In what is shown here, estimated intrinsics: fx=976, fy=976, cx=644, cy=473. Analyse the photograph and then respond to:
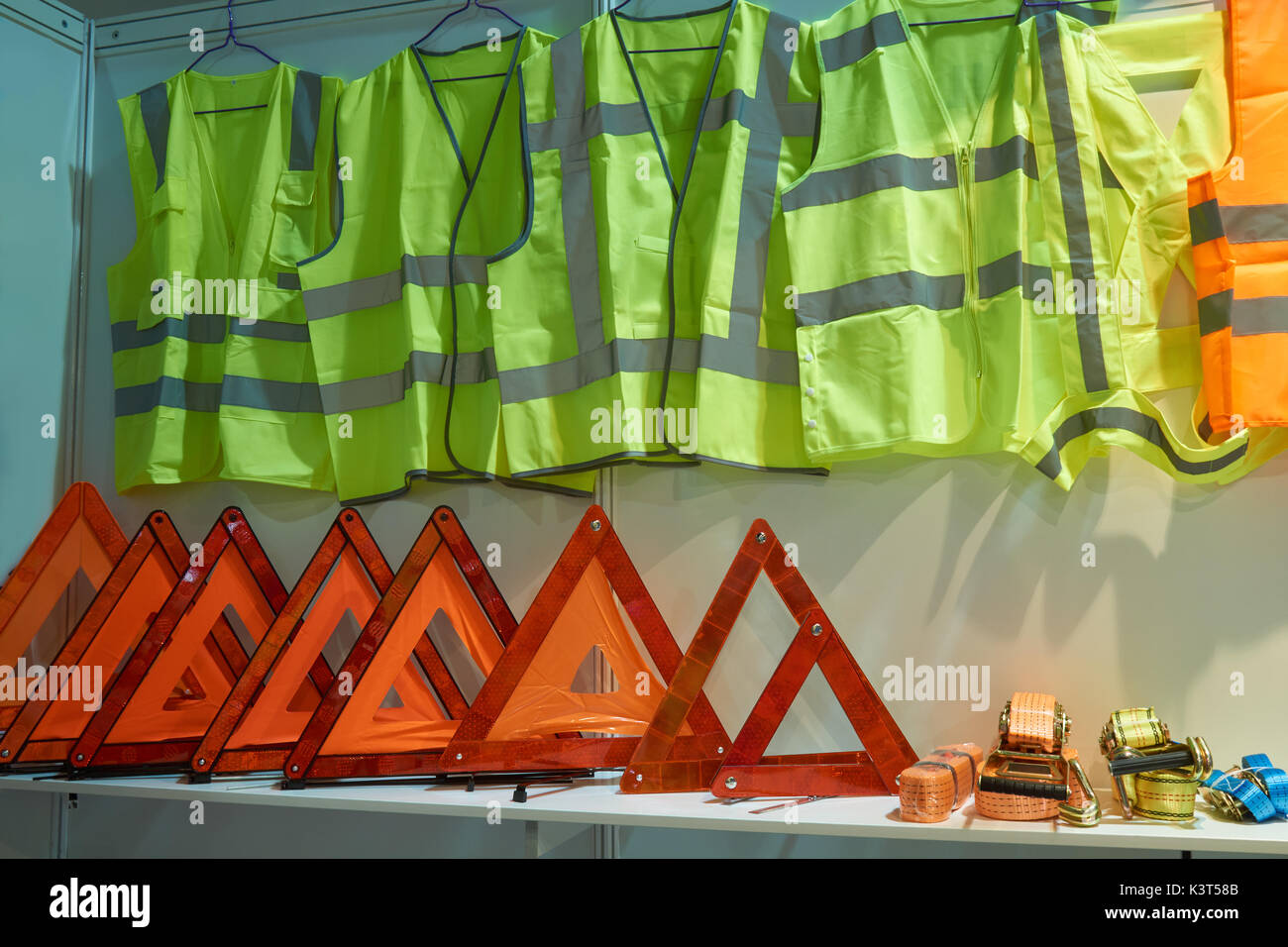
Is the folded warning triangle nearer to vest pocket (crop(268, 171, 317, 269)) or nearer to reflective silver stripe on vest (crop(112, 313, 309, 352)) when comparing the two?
reflective silver stripe on vest (crop(112, 313, 309, 352))

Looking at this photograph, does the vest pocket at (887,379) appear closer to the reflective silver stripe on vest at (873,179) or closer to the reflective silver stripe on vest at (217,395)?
the reflective silver stripe on vest at (873,179)

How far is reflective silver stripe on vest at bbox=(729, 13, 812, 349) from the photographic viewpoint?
227 centimetres

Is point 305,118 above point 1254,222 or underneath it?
above

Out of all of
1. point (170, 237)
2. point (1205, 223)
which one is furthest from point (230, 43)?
point (1205, 223)

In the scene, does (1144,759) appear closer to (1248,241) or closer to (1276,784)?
(1276,784)

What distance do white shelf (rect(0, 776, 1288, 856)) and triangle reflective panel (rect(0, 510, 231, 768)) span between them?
4.3 inches

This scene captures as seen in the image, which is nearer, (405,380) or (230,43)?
(405,380)

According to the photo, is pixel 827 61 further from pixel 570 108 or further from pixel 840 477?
pixel 840 477

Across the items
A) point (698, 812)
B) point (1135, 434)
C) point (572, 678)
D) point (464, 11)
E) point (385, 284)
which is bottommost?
point (698, 812)

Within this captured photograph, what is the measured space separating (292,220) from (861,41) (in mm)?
1557

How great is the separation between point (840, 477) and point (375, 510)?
48.3 inches

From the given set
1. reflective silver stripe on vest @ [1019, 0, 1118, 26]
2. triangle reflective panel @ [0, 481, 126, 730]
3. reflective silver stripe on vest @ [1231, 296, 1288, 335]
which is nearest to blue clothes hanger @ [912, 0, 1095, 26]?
reflective silver stripe on vest @ [1019, 0, 1118, 26]

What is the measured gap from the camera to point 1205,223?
2018 millimetres
